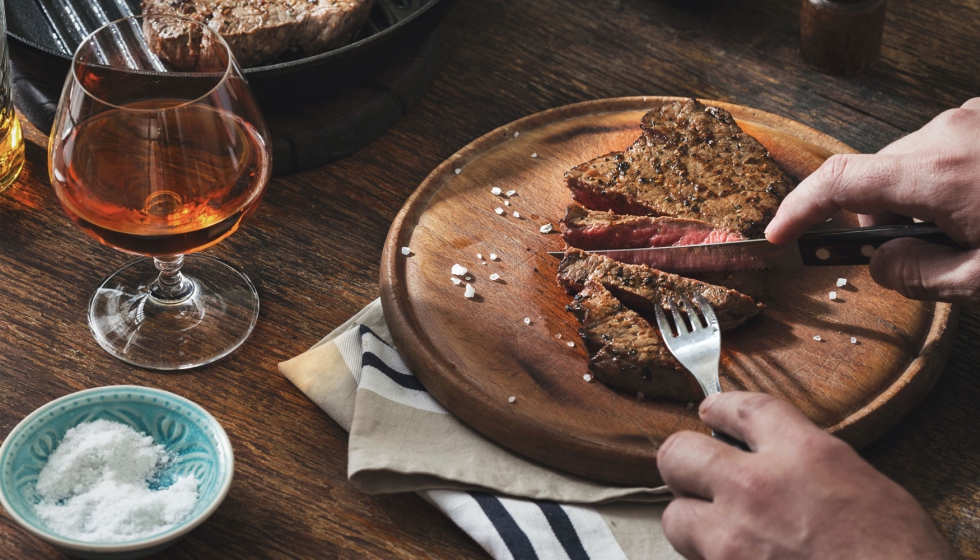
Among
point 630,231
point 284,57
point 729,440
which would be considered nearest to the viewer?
Result: point 729,440

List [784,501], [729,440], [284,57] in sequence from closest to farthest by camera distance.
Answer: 1. [784,501]
2. [729,440]
3. [284,57]

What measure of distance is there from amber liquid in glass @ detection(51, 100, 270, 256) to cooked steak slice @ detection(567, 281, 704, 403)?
2.61ft

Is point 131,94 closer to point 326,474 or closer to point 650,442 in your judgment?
point 326,474

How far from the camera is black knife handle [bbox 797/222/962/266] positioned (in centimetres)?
197

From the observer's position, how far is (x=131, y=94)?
Result: 2.03 metres

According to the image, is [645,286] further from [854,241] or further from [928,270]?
[928,270]

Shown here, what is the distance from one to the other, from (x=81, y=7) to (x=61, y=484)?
1.64 metres

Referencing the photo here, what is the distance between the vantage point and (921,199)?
1.91 m

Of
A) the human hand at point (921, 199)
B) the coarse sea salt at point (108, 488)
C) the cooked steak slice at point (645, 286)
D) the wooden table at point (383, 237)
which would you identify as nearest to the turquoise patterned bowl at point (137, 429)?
the coarse sea salt at point (108, 488)

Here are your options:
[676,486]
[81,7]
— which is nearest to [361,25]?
[81,7]

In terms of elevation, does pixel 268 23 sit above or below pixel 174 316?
above

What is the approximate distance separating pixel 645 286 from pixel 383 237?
74 centimetres

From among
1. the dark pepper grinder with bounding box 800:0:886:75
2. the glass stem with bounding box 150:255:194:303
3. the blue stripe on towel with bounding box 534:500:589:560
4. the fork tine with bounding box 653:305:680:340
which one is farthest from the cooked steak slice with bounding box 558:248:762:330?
the dark pepper grinder with bounding box 800:0:886:75

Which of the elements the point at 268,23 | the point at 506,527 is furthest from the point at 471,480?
the point at 268,23
